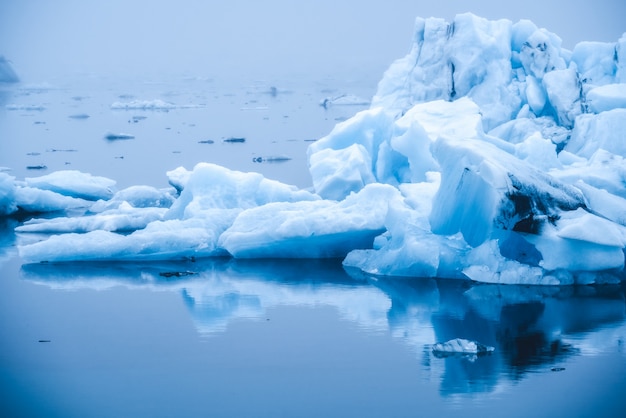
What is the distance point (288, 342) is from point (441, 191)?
2.30 metres

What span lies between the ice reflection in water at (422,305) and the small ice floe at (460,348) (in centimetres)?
5

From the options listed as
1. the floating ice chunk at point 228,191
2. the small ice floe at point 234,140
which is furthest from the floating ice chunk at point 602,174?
the small ice floe at point 234,140

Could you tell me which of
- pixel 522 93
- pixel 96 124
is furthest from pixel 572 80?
pixel 96 124

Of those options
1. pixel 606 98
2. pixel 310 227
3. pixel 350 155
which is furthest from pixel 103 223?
pixel 606 98

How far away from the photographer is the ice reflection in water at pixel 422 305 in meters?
6.44

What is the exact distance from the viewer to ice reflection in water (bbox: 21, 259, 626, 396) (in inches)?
253

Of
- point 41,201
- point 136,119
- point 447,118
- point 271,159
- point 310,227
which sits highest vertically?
point 447,118

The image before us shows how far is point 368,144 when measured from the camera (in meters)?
12.0

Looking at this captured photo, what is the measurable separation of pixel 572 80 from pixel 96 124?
50.2 ft

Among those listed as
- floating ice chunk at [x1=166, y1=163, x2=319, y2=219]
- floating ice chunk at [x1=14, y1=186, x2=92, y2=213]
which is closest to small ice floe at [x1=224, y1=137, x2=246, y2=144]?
floating ice chunk at [x1=14, y1=186, x2=92, y2=213]

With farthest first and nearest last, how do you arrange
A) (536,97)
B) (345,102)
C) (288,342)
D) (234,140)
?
1. (345,102)
2. (234,140)
3. (536,97)
4. (288,342)

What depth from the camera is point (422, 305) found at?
7746 mm

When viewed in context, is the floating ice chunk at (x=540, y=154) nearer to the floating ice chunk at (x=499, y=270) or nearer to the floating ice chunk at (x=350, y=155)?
the floating ice chunk at (x=350, y=155)

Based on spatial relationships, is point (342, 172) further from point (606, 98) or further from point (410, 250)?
point (606, 98)
